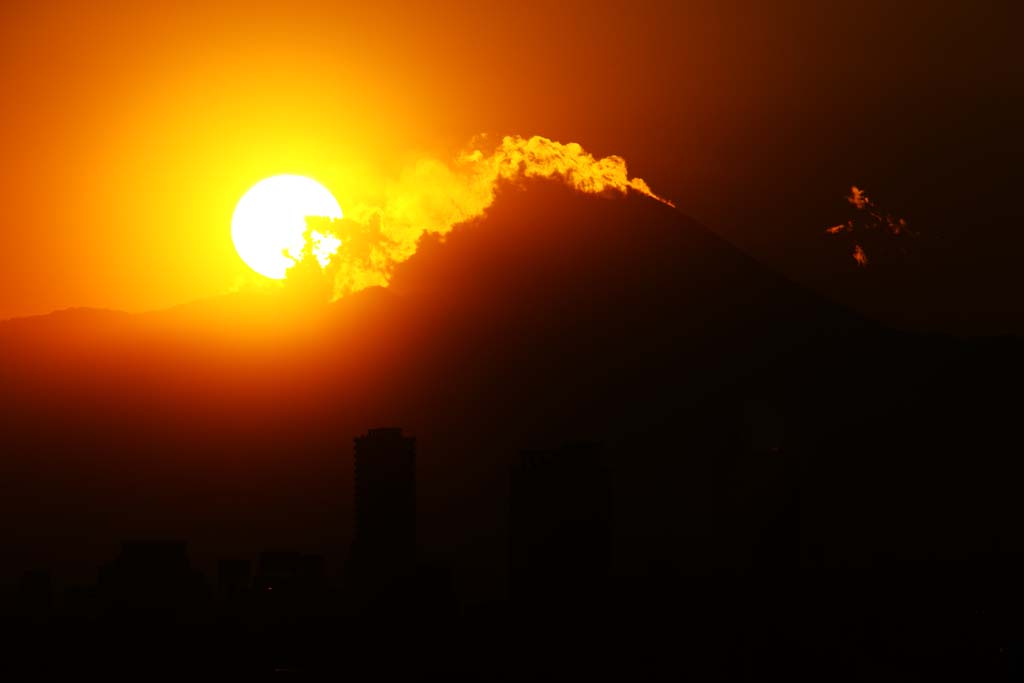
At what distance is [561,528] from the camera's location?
127m

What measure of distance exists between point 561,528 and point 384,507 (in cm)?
3898

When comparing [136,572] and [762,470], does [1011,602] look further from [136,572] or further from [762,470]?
[136,572]

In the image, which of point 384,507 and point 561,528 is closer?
point 561,528

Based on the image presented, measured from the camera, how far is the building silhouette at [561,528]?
119 m

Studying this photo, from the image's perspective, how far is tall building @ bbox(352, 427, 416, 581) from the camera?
513 feet

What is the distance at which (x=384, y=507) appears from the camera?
523 feet

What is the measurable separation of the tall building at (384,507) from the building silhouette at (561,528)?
80.8 feet

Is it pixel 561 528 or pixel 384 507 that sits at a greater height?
pixel 384 507

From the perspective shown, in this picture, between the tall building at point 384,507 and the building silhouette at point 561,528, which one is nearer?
the building silhouette at point 561,528

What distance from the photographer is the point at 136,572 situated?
143500 millimetres

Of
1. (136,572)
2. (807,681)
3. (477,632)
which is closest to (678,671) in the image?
(807,681)

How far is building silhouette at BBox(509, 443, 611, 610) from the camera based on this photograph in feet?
391

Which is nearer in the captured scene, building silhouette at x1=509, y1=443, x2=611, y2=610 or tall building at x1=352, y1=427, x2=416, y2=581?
building silhouette at x1=509, y1=443, x2=611, y2=610

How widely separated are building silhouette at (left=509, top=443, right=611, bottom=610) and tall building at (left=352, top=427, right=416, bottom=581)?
2462 centimetres
